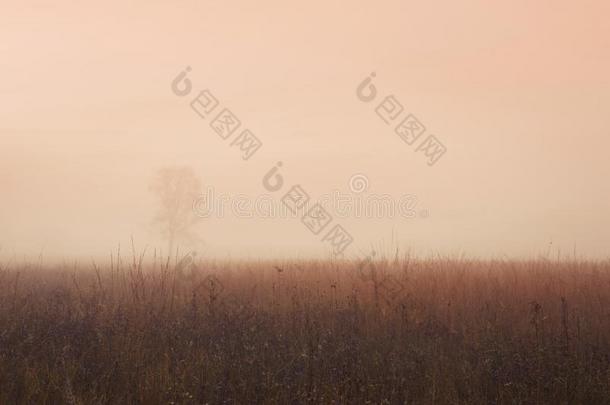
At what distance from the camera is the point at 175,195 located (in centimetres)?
3956

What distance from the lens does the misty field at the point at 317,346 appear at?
13.3 ft

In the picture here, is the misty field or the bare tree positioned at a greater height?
the bare tree

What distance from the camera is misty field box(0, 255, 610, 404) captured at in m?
4.04

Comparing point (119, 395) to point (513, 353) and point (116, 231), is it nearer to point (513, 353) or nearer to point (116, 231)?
point (513, 353)

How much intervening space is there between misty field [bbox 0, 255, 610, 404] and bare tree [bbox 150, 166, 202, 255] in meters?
31.4

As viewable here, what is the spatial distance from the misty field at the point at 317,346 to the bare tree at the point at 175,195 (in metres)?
31.4

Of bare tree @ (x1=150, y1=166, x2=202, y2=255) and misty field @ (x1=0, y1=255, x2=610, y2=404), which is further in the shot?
bare tree @ (x1=150, y1=166, x2=202, y2=255)

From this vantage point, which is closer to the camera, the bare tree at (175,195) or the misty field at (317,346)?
the misty field at (317,346)

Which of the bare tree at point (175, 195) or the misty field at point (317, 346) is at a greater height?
the bare tree at point (175, 195)

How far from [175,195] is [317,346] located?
118 feet

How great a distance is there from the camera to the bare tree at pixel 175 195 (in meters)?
39.3

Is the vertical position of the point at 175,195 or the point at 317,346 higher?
the point at 175,195

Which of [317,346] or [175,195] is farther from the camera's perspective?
[175,195]

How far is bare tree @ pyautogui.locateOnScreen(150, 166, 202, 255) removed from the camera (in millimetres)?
39344
